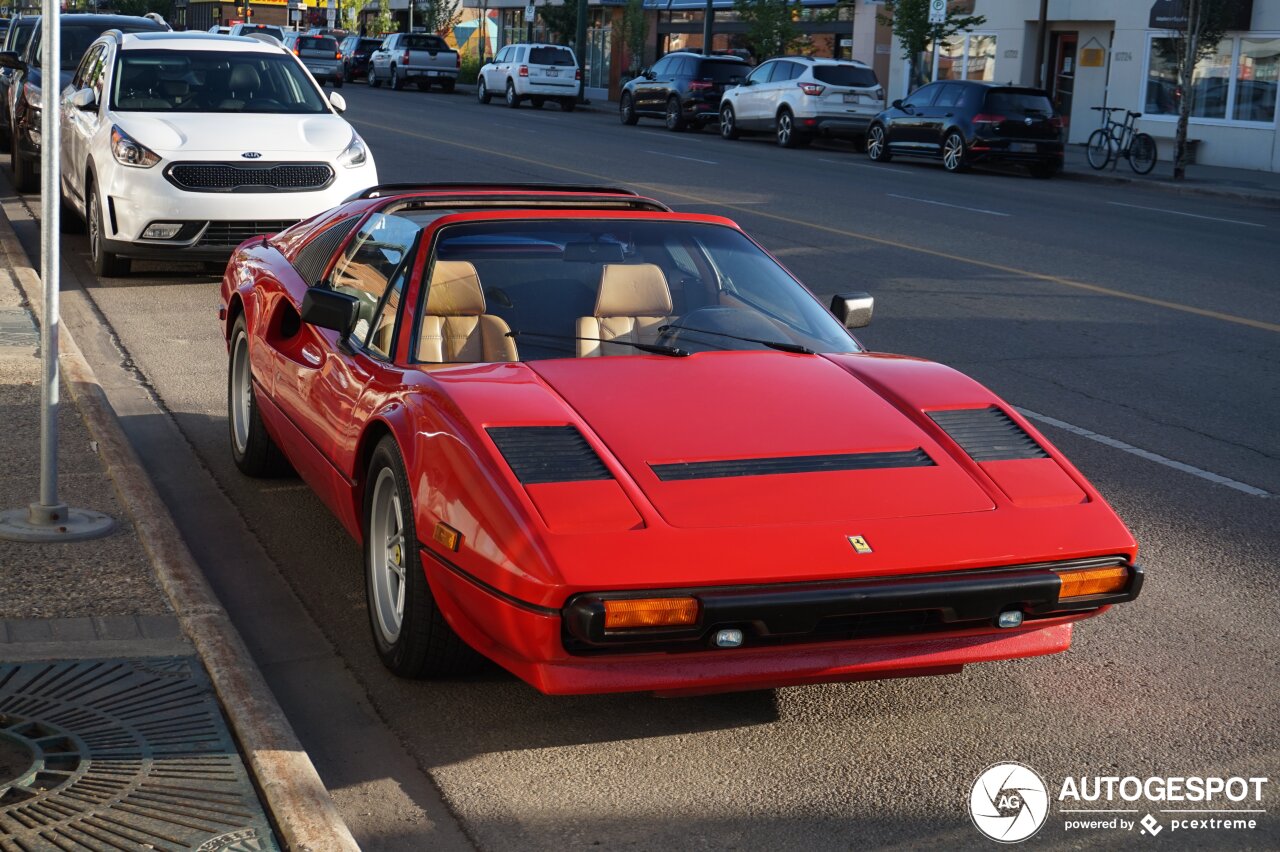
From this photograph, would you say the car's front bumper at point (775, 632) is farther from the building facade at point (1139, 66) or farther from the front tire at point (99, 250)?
the building facade at point (1139, 66)

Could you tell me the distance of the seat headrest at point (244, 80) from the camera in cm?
1302

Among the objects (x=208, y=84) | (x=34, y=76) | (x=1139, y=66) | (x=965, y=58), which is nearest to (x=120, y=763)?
(x=208, y=84)

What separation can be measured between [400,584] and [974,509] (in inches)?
67.0

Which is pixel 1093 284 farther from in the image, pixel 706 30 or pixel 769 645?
pixel 706 30

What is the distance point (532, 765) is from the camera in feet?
13.9

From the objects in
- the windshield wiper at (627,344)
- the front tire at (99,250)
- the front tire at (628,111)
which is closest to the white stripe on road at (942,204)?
the front tire at (99,250)

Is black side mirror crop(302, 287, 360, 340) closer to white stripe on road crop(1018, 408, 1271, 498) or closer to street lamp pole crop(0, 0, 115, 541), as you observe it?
street lamp pole crop(0, 0, 115, 541)

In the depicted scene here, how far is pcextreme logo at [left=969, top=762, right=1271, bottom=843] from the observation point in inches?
156

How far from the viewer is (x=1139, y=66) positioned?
3334 centimetres

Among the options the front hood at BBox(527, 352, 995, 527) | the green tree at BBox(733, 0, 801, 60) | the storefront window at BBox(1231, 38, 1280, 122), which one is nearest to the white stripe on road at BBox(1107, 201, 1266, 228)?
the storefront window at BBox(1231, 38, 1280, 122)

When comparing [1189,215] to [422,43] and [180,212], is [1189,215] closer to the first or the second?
[180,212]

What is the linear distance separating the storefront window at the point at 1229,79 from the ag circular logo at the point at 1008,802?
89.9ft

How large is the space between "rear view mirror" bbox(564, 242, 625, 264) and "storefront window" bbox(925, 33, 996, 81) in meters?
32.4

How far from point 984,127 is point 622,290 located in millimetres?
23127
